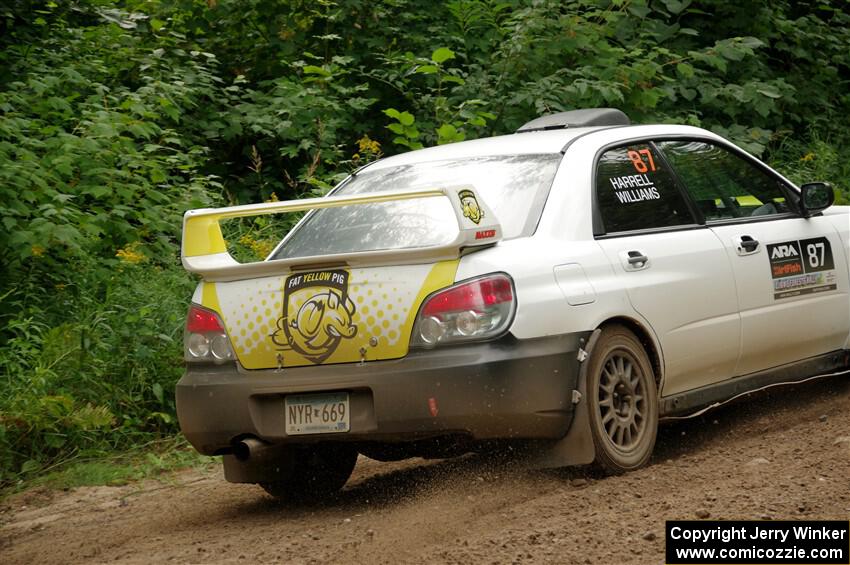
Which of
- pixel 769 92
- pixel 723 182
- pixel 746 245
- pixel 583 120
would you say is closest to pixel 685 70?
pixel 769 92

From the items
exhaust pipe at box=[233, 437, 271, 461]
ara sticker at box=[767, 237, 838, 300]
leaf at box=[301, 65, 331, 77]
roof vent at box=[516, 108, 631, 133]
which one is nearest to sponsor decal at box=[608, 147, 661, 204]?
roof vent at box=[516, 108, 631, 133]

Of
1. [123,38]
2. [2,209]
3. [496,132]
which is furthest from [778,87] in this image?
[2,209]

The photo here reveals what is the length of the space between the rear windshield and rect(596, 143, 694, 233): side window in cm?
29

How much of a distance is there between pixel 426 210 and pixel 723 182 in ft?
6.26

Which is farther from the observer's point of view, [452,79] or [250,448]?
[452,79]

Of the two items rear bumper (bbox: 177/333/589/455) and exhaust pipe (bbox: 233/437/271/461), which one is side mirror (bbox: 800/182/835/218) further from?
exhaust pipe (bbox: 233/437/271/461)

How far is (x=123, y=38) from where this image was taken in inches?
450

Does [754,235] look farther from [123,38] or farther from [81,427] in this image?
[123,38]

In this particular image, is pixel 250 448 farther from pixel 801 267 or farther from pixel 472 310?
pixel 801 267

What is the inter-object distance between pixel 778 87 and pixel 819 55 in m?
1.89

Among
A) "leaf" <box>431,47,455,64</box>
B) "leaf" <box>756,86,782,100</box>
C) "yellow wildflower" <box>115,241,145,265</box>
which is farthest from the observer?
"leaf" <box>756,86,782,100</box>

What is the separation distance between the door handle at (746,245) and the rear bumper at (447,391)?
149cm

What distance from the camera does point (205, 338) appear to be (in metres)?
5.53

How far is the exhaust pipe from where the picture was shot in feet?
17.7
